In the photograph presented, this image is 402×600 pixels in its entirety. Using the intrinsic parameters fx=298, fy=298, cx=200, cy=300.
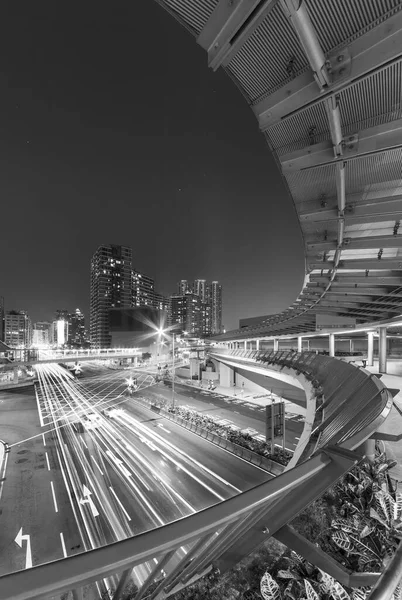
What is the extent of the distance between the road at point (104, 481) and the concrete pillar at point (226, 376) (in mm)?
16401

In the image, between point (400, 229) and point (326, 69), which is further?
point (400, 229)

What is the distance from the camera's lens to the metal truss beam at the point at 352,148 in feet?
15.0

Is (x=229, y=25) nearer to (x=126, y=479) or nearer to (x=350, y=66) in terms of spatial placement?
(x=350, y=66)

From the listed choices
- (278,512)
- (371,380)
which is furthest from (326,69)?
(371,380)

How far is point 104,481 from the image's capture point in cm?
1302

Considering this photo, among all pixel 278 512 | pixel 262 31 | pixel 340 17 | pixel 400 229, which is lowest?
pixel 278 512

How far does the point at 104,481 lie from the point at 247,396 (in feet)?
67.7

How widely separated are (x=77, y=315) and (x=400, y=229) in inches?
8229

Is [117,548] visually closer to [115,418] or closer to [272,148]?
[272,148]

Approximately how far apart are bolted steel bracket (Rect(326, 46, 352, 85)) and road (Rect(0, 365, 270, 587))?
1135 cm

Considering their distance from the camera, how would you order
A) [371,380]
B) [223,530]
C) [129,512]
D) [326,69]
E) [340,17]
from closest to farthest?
1. [223,530]
2. [340,17]
3. [326,69]
4. [371,380]
5. [129,512]

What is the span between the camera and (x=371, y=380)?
576cm

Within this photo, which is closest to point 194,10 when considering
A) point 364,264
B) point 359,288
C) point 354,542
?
point 354,542

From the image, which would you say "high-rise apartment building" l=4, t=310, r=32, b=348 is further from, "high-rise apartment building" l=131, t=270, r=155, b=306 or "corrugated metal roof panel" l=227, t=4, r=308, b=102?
"corrugated metal roof panel" l=227, t=4, r=308, b=102
